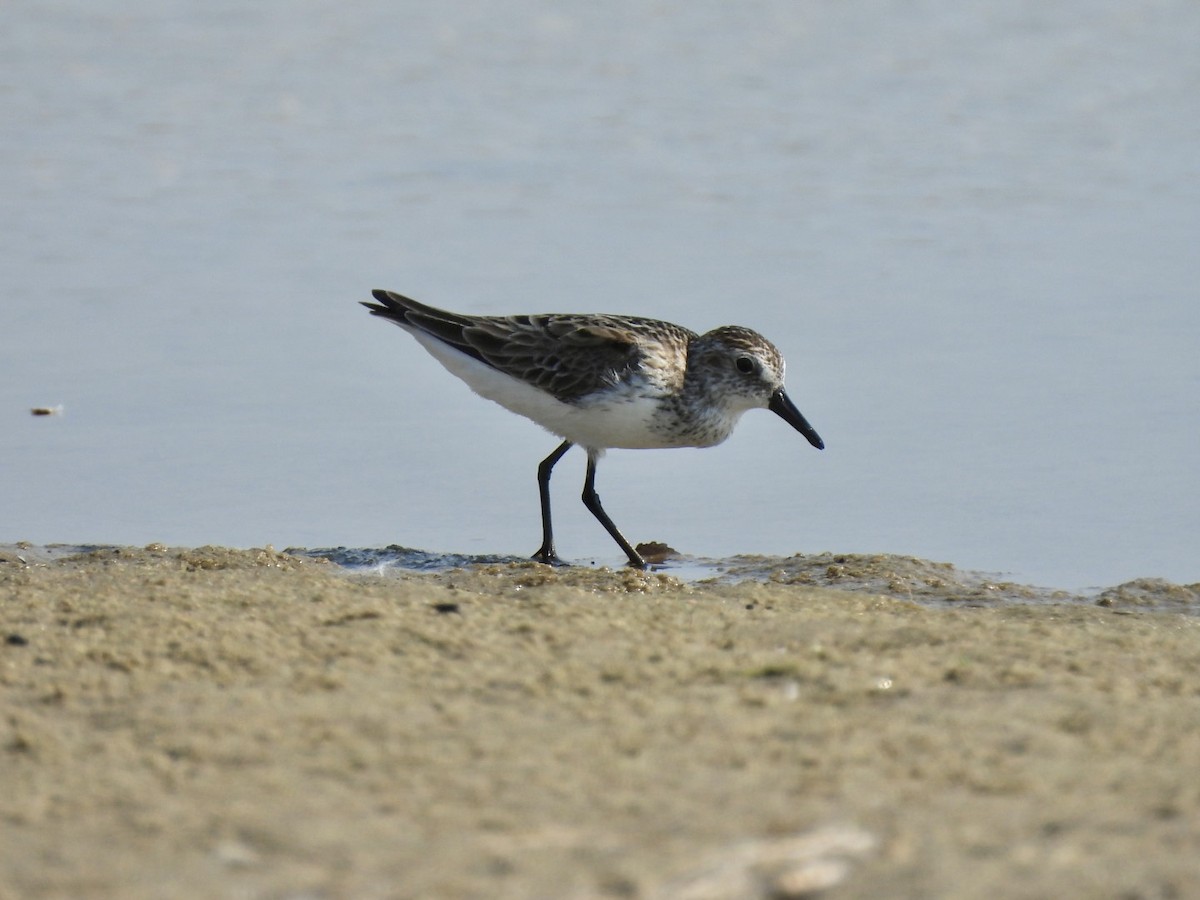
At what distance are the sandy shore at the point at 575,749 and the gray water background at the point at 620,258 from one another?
1.89 m

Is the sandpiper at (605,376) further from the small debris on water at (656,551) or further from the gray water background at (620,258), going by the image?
the gray water background at (620,258)

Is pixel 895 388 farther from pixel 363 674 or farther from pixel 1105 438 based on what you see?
pixel 363 674

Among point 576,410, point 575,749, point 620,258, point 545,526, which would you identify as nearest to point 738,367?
point 576,410

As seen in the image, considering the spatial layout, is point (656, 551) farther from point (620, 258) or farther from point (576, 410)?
point (620, 258)

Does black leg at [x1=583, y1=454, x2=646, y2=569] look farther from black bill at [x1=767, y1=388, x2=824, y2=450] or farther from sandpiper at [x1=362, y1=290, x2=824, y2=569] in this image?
black bill at [x1=767, y1=388, x2=824, y2=450]

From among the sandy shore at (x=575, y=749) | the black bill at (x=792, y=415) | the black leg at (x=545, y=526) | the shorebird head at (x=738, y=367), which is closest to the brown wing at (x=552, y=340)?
the shorebird head at (x=738, y=367)

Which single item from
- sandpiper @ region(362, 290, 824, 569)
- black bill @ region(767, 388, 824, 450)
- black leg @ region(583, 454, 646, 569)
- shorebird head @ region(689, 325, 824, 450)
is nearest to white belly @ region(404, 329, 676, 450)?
sandpiper @ region(362, 290, 824, 569)

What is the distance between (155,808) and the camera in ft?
11.6

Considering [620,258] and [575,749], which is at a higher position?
[620,258]

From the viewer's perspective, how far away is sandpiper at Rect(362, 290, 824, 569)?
7.16 metres

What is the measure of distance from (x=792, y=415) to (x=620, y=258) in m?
2.43

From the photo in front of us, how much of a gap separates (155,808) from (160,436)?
4.52 metres

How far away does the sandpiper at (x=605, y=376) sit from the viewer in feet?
23.5

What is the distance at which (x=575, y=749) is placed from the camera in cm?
388
